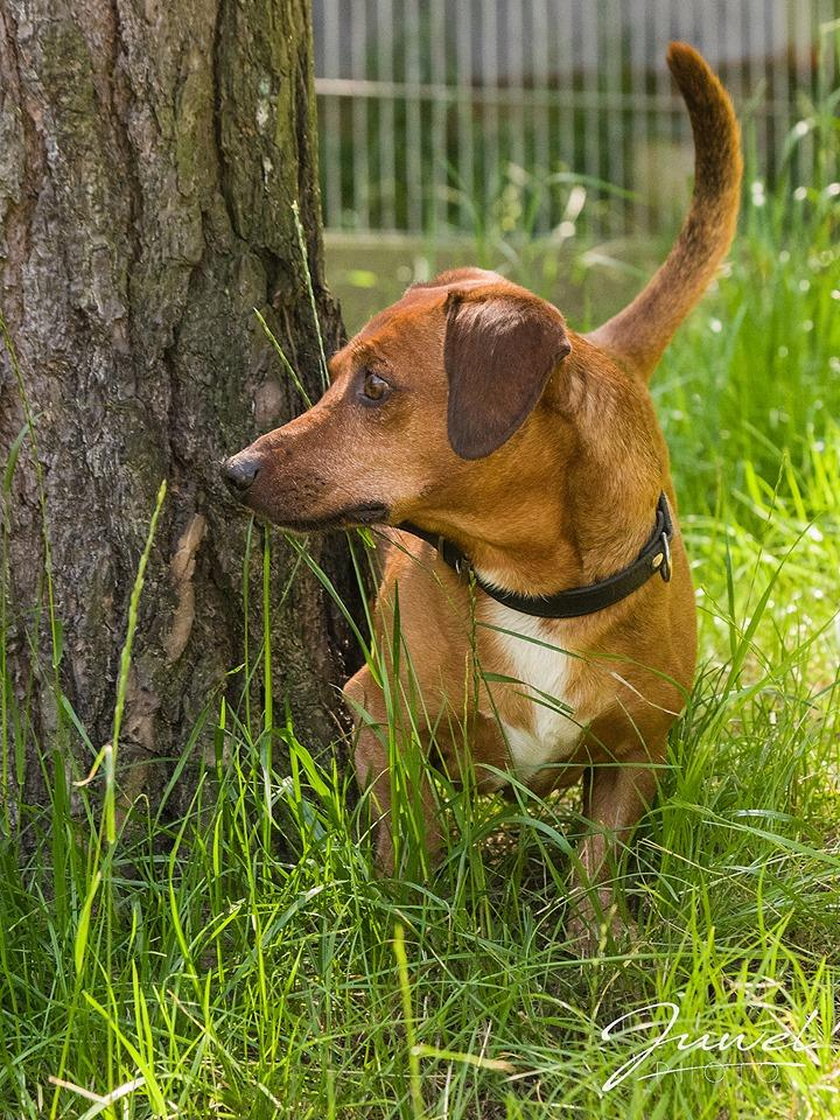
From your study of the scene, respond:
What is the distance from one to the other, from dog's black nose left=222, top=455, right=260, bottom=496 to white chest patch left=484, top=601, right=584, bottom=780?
0.53 meters

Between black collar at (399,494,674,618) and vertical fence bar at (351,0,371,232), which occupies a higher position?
vertical fence bar at (351,0,371,232)

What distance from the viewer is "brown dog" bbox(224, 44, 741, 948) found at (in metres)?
2.43

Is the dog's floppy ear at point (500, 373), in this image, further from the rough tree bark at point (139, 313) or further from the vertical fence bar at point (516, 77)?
the vertical fence bar at point (516, 77)

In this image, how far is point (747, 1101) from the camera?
191cm

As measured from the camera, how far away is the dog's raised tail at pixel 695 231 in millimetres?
3336

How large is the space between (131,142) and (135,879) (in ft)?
4.07

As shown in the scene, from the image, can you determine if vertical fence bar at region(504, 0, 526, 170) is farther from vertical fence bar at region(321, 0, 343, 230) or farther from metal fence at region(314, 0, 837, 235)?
vertical fence bar at region(321, 0, 343, 230)

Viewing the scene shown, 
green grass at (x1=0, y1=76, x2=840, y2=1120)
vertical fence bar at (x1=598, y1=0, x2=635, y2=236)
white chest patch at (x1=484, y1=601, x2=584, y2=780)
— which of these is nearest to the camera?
green grass at (x1=0, y1=76, x2=840, y2=1120)

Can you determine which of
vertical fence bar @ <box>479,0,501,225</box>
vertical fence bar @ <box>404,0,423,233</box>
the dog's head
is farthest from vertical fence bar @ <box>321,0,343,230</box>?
the dog's head

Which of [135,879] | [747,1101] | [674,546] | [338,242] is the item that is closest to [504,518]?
[674,546]

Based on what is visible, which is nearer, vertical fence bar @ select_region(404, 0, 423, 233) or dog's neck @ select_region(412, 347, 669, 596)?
dog's neck @ select_region(412, 347, 669, 596)

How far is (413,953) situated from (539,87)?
660 centimetres

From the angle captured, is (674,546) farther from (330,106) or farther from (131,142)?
(330,106)

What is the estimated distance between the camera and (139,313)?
99.9 inches
